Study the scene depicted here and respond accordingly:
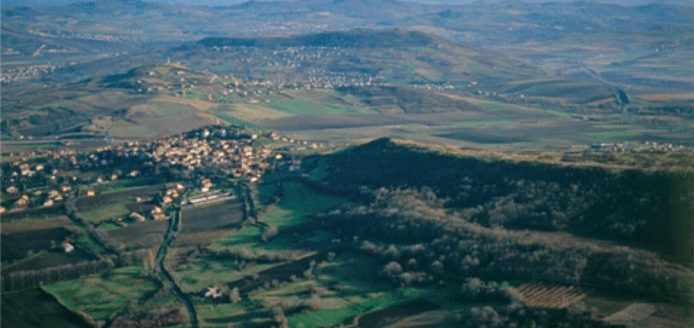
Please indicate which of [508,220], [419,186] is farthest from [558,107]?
[508,220]

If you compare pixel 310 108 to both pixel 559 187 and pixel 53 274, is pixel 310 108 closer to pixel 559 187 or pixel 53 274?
pixel 559 187

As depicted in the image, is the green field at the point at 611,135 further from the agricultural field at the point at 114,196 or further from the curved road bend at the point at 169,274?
the curved road bend at the point at 169,274

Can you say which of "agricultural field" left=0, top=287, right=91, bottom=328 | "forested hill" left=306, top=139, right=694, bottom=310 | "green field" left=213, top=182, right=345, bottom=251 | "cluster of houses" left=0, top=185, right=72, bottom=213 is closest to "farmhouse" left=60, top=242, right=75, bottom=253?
"agricultural field" left=0, top=287, right=91, bottom=328

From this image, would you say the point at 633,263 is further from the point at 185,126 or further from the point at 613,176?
the point at 185,126

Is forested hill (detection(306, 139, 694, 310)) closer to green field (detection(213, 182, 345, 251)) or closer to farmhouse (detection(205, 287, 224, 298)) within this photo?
green field (detection(213, 182, 345, 251))

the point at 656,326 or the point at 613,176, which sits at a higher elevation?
the point at 613,176

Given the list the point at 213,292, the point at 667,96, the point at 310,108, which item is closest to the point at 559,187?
the point at 213,292

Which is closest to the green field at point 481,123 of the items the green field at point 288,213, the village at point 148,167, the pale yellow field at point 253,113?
the pale yellow field at point 253,113
